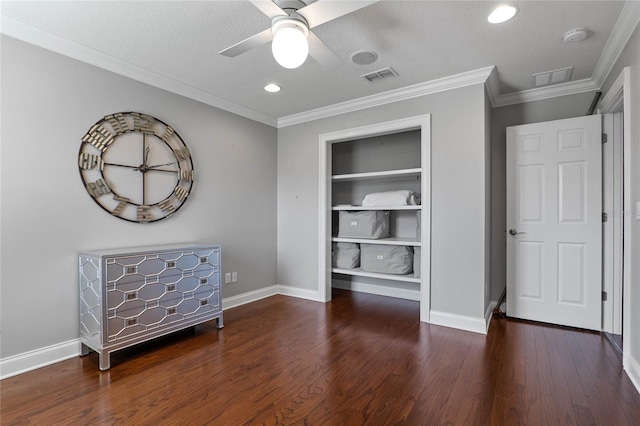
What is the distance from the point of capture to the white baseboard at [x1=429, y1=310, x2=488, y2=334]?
2.82 metres

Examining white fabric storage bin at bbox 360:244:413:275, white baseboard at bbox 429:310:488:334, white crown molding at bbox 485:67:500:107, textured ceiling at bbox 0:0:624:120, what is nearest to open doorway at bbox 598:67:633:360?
textured ceiling at bbox 0:0:624:120

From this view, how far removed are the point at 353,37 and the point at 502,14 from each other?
99 cm

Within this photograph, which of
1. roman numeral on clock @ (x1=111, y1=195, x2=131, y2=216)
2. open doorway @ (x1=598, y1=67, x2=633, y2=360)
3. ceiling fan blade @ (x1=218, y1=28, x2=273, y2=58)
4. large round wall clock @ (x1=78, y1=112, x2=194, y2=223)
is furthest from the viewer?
open doorway @ (x1=598, y1=67, x2=633, y2=360)

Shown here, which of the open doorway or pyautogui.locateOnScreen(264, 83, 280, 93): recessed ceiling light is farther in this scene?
pyautogui.locateOnScreen(264, 83, 280, 93): recessed ceiling light

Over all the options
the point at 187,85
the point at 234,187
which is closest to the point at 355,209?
the point at 234,187

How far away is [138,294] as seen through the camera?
2.36m

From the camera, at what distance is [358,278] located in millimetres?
4430

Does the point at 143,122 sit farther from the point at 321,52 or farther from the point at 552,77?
the point at 552,77

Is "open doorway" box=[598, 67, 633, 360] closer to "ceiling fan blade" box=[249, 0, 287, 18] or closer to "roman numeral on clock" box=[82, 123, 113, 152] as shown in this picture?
"ceiling fan blade" box=[249, 0, 287, 18]

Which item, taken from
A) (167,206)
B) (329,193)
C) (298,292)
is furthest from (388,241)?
(167,206)

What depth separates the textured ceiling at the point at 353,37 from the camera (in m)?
1.97

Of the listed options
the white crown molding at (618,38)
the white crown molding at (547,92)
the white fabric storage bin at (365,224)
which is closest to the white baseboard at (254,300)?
the white fabric storage bin at (365,224)

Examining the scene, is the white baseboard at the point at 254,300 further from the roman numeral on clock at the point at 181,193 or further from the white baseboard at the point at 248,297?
the roman numeral on clock at the point at 181,193

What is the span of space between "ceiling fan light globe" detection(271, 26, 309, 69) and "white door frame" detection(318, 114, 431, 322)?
6.17 feet
